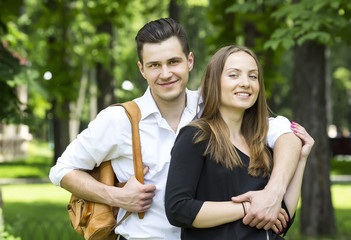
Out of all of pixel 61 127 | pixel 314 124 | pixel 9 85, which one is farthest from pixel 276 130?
pixel 61 127

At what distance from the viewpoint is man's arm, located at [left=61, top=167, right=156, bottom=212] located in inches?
117

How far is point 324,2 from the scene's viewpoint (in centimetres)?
564

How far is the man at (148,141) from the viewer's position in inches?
119

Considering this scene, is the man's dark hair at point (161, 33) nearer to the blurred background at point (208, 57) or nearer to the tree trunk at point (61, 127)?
the blurred background at point (208, 57)

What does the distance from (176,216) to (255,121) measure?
66cm

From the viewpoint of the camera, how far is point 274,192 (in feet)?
8.75

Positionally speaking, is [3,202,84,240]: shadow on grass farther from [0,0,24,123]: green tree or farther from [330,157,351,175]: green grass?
[330,157,351,175]: green grass

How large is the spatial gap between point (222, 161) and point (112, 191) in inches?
→ 28.5

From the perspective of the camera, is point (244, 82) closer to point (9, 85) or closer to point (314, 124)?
point (9, 85)

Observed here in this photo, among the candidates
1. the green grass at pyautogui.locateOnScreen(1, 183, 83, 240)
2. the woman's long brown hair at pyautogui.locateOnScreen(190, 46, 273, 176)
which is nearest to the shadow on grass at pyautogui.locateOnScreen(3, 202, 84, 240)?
the green grass at pyautogui.locateOnScreen(1, 183, 83, 240)

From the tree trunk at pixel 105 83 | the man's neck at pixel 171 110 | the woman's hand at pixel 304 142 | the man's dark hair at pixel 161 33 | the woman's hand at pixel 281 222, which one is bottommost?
the woman's hand at pixel 281 222

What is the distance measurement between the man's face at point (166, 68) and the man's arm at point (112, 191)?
1.46 ft

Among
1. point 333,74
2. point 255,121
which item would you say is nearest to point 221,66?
point 255,121

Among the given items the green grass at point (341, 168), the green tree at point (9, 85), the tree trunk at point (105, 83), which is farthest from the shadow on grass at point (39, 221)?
the green grass at point (341, 168)
